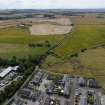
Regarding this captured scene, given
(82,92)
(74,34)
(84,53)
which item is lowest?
(82,92)

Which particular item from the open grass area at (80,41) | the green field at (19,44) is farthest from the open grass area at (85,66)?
the green field at (19,44)

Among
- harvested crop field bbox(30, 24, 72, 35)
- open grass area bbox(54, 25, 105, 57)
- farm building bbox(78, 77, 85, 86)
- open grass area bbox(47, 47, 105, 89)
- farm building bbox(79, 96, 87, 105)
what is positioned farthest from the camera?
harvested crop field bbox(30, 24, 72, 35)

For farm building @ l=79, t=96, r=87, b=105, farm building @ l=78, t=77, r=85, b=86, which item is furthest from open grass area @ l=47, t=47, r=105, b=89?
farm building @ l=79, t=96, r=87, b=105

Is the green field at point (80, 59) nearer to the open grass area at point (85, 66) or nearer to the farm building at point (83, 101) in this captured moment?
the open grass area at point (85, 66)

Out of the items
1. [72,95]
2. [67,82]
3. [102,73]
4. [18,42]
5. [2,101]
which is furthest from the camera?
[18,42]

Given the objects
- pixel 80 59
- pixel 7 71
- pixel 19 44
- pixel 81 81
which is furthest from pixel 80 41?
pixel 7 71

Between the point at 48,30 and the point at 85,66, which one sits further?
the point at 48,30

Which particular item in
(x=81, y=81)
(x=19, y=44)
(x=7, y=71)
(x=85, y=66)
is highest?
(x=19, y=44)

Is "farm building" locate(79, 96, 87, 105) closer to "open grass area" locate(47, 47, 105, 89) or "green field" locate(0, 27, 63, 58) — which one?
"open grass area" locate(47, 47, 105, 89)

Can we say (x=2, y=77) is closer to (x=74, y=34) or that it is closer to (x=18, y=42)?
(x=18, y=42)

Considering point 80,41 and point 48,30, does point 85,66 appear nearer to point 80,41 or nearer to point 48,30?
point 80,41

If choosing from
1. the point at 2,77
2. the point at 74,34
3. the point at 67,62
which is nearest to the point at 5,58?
the point at 2,77
